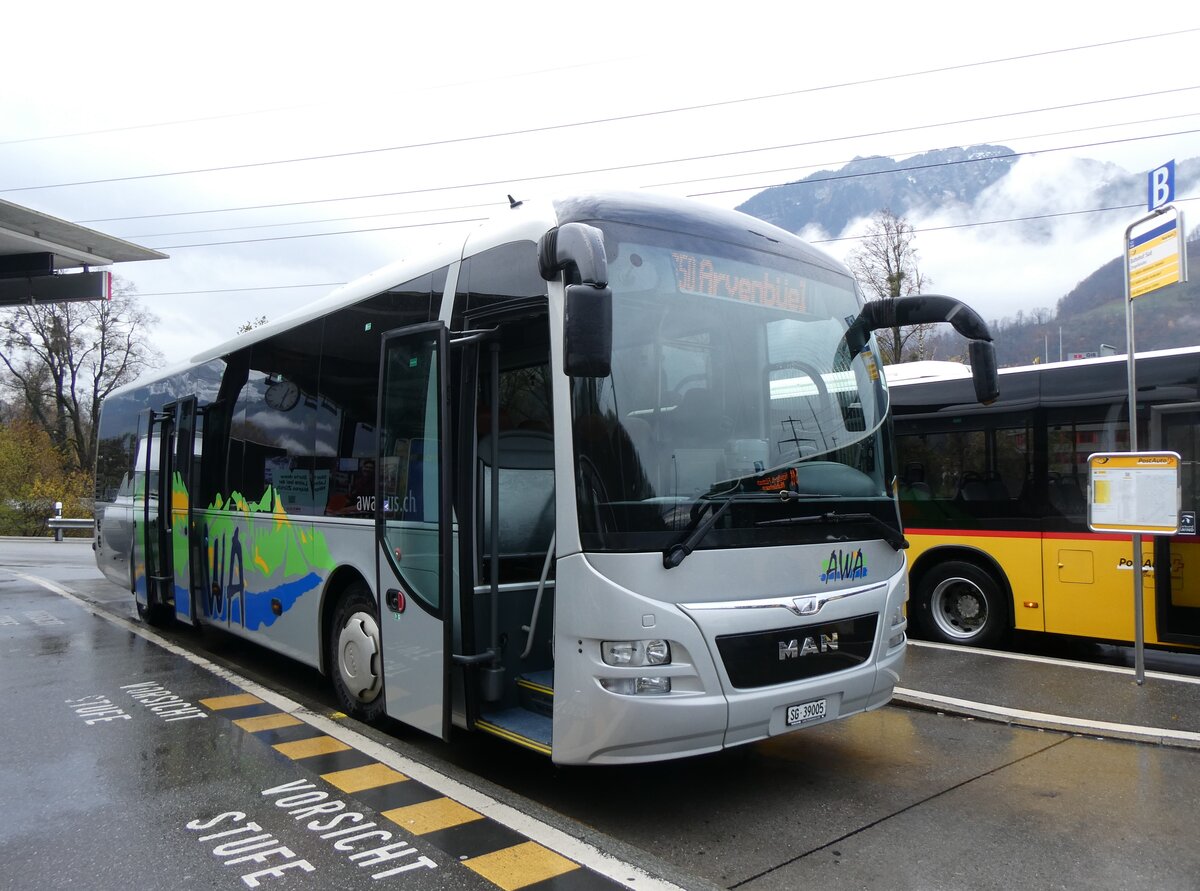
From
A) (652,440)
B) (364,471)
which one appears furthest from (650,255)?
(364,471)

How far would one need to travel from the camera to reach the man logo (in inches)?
183

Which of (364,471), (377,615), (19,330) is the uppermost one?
(19,330)

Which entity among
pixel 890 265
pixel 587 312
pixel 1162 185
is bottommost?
pixel 587 312

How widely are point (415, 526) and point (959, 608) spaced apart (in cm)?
640

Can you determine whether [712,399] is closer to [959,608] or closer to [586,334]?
[586,334]

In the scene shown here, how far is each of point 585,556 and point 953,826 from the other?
236cm

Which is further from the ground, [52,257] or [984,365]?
[52,257]

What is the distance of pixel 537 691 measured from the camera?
16.5ft

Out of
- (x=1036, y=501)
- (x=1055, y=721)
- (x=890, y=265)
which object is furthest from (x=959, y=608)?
(x=890, y=265)

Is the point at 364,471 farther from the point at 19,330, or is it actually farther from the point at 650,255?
the point at 19,330

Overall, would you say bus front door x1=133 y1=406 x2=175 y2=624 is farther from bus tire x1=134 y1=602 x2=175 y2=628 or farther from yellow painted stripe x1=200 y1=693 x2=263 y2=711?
yellow painted stripe x1=200 y1=693 x2=263 y2=711

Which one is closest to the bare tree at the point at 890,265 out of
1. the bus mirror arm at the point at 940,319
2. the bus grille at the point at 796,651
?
the bus mirror arm at the point at 940,319

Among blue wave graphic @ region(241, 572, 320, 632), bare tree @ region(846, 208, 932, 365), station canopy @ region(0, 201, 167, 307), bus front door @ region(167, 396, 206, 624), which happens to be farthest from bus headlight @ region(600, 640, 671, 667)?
bare tree @ region(846, 208, 932, 365)

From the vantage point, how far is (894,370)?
34.3 feet
